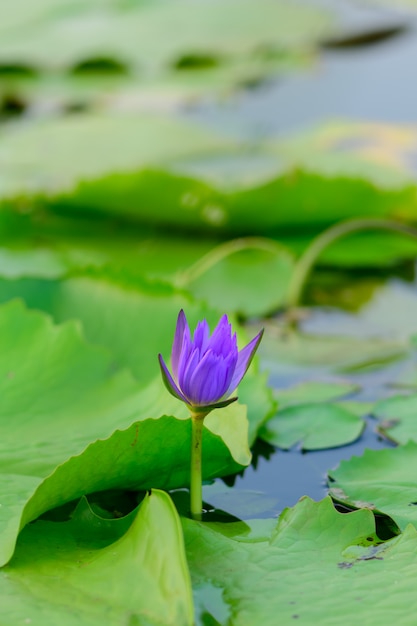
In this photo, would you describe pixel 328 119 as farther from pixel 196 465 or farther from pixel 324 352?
pixel 196 465

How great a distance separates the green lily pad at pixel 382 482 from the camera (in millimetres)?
821

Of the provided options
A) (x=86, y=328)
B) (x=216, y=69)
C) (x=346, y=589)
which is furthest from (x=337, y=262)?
(x=216, y=69)

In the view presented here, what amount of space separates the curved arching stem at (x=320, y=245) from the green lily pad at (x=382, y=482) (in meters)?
0.49

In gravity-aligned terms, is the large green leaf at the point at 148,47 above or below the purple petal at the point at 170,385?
above

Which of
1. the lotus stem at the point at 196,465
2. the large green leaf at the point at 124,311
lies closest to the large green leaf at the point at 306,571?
the lotus stem at the point at 196,465

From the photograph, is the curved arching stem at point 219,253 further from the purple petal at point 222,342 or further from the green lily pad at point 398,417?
the purple petal at point 222,342

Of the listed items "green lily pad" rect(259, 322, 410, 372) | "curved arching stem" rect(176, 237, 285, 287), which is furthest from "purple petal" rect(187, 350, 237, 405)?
"curved arching stem" rect(176, 237, 285, 287)

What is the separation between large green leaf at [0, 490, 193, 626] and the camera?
63cm

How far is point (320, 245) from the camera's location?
141 centimetres

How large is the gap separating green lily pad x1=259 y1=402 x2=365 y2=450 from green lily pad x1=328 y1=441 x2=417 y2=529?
2.9 inches

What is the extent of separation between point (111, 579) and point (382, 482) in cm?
30

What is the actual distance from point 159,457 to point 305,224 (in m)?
0.84

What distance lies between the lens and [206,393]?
2.37ft

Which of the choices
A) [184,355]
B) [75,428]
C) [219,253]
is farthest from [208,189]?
[184,355]
